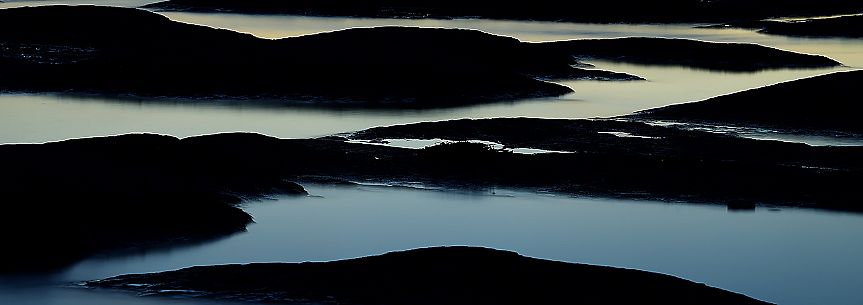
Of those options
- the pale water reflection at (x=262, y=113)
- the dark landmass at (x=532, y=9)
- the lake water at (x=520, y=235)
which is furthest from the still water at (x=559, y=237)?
the dark landmass at (x=532, y=9)

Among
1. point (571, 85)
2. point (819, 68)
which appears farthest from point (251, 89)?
point (819, 68)

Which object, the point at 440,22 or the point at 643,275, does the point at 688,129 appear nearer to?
the point at 643,275

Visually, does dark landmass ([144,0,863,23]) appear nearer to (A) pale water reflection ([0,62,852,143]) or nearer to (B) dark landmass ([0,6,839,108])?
(B) dark landmass ([0,6,839,108])

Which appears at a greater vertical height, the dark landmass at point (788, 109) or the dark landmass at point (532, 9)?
the dark landmass at point (532, 9)

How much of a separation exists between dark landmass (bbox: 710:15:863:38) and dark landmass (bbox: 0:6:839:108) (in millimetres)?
7787

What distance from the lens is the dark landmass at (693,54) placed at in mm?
36312

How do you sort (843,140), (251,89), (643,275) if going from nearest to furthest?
(643,275) < (843,140) < (251,89)

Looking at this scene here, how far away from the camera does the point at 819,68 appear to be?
35.1 m

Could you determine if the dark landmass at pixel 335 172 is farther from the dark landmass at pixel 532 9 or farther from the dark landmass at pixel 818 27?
the dark landmass at pixel 532 9

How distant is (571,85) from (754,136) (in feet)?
30.8

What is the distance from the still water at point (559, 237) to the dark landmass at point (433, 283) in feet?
1.87

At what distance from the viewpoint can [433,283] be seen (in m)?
12.0

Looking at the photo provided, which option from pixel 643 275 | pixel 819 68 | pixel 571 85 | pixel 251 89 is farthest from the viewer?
pixel 819 68

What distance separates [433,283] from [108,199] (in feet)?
12.8
